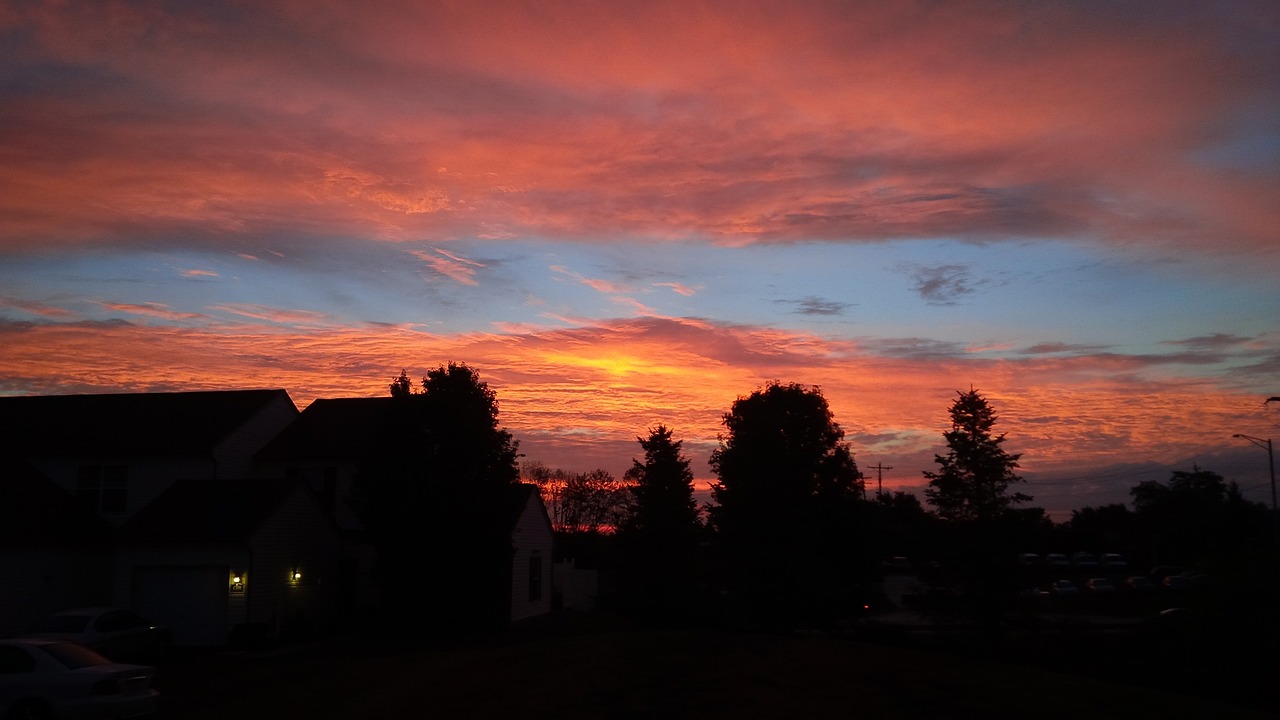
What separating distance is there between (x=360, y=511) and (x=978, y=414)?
72.3ft

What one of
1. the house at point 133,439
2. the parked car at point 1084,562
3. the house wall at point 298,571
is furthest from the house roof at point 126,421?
the parked car at point 1084,562

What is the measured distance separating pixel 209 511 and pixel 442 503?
25.4 ft

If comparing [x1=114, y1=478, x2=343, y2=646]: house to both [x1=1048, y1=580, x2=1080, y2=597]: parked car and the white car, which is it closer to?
the white car

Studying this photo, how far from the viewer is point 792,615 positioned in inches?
1148

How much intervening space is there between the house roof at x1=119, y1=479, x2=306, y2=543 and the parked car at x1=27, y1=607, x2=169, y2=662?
13.0 ft

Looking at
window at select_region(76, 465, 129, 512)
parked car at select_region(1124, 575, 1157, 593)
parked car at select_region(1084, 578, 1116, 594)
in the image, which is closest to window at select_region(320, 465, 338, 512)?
window at select_region(76, 465, 129, 512)

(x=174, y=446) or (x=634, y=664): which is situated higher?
(x=174, y=446)

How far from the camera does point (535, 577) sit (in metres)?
42.7

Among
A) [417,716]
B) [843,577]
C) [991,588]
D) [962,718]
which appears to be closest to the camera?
[962,718]

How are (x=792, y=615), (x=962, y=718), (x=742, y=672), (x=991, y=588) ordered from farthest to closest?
(x=792, y=615) → (x=991, y=588) → (x=742, y=672) → (x=962, y=718)

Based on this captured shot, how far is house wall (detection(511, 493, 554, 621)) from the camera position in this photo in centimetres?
3944

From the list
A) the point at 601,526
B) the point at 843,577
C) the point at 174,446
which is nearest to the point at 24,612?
the point at 174,446

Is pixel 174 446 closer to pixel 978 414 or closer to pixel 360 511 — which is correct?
pixel 360 511

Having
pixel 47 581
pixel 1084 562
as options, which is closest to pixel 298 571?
pixel 47 581
